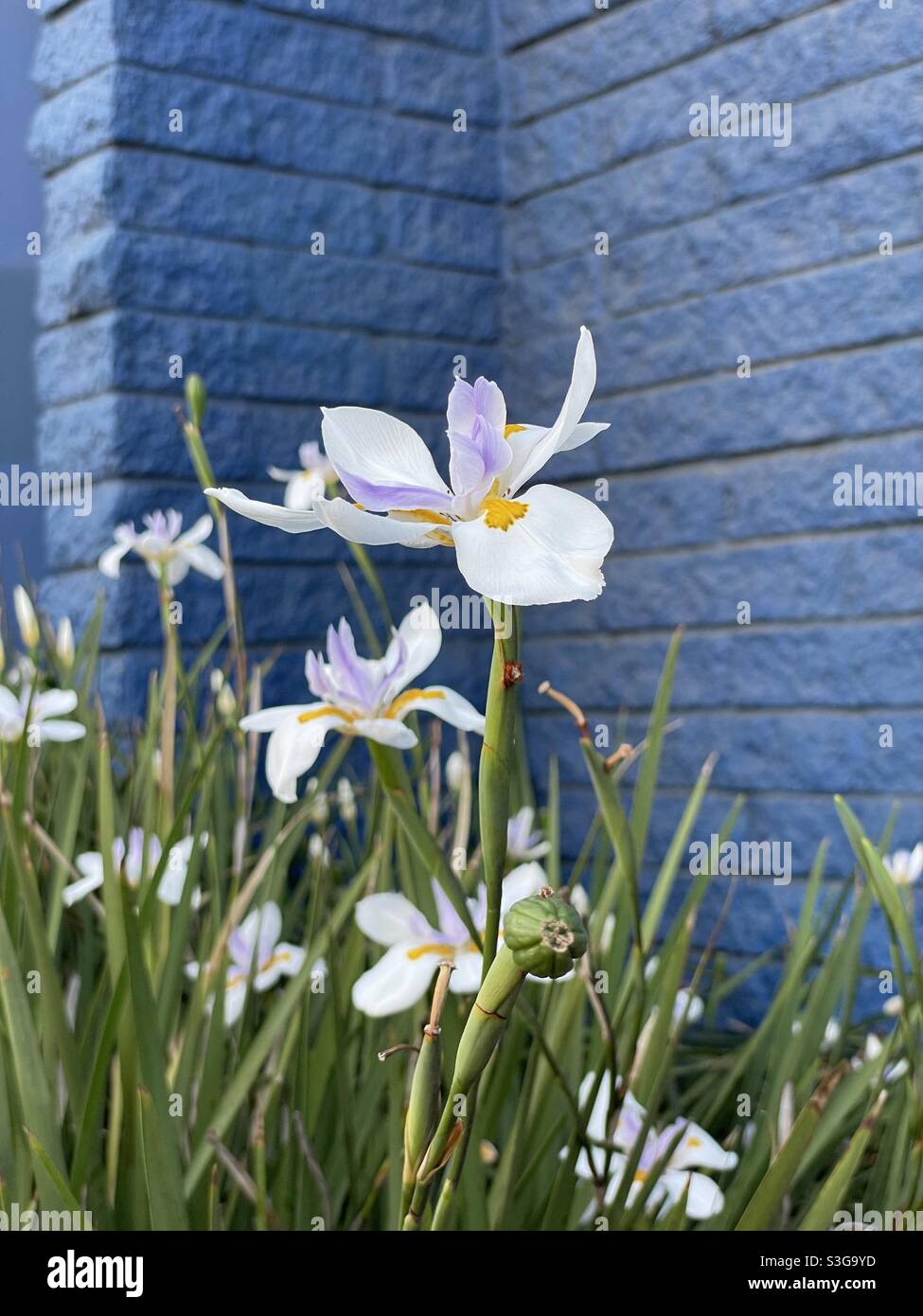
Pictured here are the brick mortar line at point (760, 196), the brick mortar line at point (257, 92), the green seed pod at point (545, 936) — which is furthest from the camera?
the brick mortar line at point (257, 92)

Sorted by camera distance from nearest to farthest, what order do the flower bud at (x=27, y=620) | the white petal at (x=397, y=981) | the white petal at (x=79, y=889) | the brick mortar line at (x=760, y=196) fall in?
the white petal at (x=397, y=981)
the white petal at (x=79, y=889)
the flower bud at (x=27, y=620)
the brick mortar line at (x=760, y=196)

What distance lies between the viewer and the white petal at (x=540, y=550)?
229mm

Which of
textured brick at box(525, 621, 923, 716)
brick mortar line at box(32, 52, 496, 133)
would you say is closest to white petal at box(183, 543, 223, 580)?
textured brick at box(525, 621, 923, 716)

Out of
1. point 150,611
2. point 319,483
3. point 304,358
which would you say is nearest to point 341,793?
point 319,483

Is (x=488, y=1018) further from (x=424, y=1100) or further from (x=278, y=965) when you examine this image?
(x=278, y=965)

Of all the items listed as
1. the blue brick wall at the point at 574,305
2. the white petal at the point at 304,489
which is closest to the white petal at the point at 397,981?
the white petal at the point at 304,489

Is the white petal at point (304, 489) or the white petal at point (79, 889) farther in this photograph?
the white petal at point (304, 489)

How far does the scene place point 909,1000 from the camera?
0.47 m

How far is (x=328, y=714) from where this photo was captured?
0.39 meters

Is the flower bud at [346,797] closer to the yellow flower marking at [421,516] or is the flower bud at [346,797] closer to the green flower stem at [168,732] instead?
the green flower stem at [168,732]

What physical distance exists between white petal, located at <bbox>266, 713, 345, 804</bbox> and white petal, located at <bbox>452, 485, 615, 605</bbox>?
15 cm

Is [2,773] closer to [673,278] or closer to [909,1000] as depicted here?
[909,1000]

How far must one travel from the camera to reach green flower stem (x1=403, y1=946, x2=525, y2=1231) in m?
0.23

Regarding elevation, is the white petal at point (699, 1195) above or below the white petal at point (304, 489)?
below
